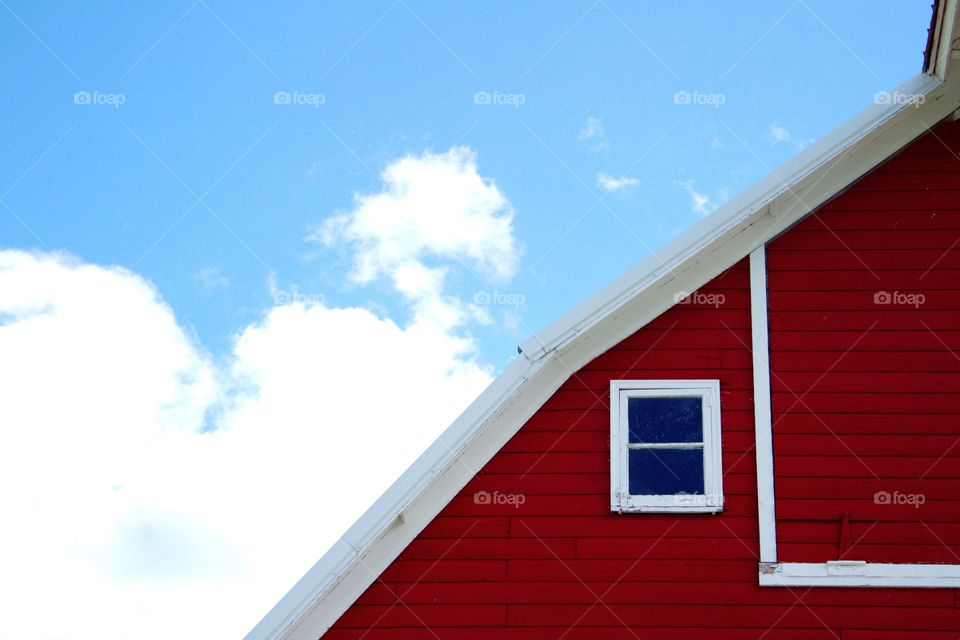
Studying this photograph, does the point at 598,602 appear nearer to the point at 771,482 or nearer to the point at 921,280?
the point at 771,482

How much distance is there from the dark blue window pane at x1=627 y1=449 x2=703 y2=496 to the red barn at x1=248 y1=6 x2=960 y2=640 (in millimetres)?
16

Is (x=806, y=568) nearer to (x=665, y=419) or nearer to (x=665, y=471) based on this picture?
(x=665, y=471)

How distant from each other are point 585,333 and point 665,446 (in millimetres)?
1042

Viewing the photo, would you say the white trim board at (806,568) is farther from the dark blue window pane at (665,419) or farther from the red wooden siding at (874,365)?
the dark blue window pane at (665,419)

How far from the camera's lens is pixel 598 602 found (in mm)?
7484

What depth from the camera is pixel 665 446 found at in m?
7.84

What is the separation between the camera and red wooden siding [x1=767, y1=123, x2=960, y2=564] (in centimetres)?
755

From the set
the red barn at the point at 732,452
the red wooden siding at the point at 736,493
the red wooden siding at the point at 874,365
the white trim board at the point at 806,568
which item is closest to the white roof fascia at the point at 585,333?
the red barn at the point at 732,452
